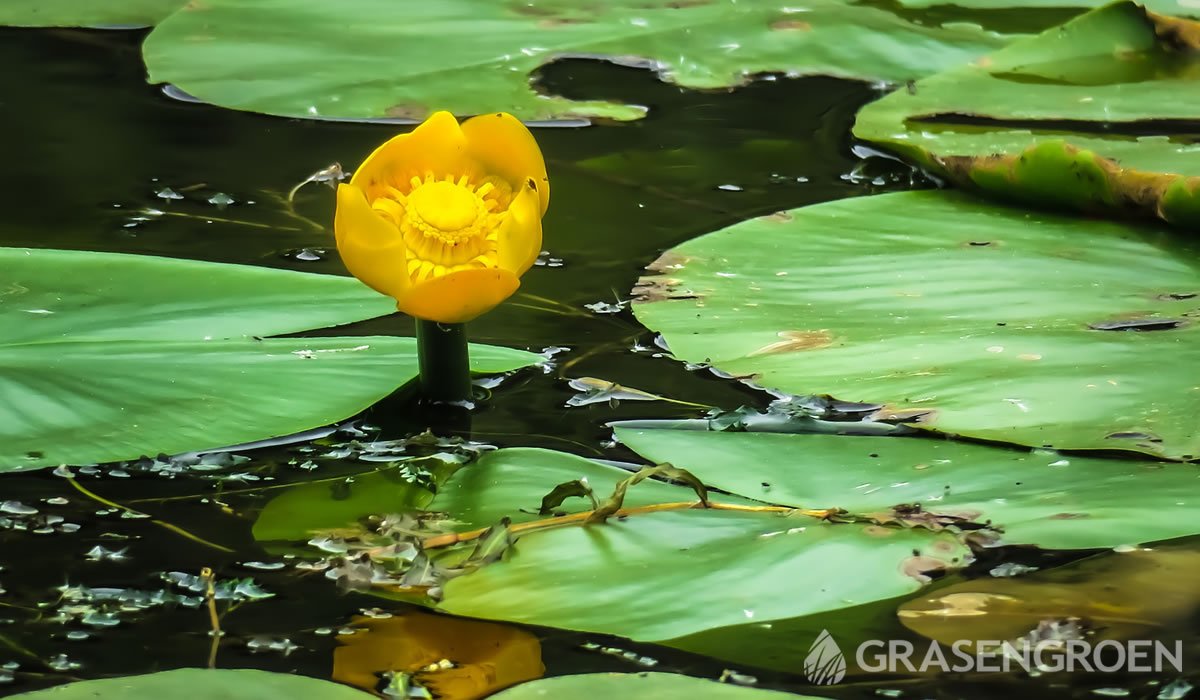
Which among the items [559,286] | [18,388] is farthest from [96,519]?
[559,286]

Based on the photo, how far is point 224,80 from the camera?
2.10 metres

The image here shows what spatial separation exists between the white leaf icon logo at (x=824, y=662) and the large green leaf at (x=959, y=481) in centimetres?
14

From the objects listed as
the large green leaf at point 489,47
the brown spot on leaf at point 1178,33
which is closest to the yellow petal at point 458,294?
the large green leaf at point 489,47

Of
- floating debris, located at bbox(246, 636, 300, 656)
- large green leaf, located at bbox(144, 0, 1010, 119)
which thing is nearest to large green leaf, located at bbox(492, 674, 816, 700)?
floating debris, located at bbox(246, 636, 300, 656)

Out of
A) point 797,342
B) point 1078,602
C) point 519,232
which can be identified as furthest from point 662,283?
point 1078,602

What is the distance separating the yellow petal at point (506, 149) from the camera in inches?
43.9

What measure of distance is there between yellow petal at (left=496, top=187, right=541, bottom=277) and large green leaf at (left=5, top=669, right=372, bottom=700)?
1.31ft

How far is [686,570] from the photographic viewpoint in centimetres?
92

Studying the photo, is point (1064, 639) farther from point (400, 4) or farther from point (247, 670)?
point (400, 4)

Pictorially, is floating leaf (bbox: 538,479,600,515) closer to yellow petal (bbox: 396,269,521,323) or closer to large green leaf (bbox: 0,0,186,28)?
yellow petal (bbox: 396,269,521,323)

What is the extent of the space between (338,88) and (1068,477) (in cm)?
135

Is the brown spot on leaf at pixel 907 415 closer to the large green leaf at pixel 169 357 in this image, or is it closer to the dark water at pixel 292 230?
the dark water at pixel 292 230

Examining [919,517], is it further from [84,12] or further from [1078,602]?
[84,12]

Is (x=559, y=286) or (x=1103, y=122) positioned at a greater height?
(x=1103, y=122)
